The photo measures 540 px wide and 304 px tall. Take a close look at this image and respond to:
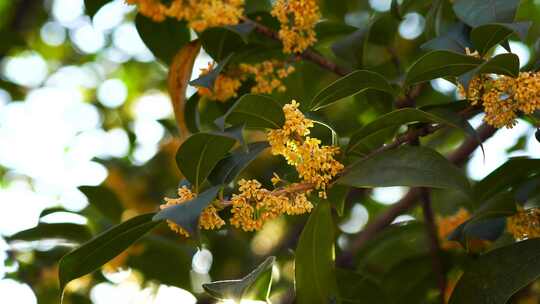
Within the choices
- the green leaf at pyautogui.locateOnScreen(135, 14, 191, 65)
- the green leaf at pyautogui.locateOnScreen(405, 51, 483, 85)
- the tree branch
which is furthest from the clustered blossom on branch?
the tree branch

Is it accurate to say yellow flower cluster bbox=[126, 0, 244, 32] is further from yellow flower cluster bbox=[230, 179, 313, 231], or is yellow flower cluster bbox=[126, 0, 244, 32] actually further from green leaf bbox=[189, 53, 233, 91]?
yellow flower cluster bbox=[230, 179, 313, 231]

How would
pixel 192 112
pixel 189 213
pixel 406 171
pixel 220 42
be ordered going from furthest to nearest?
pixel 192 112 < pixel 220 42 < pixel 406 171 < pixel 189 213

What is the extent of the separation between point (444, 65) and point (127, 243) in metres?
0.69

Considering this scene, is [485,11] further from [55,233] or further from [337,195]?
[55,233]

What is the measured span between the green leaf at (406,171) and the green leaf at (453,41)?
0.32m

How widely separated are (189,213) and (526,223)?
813mm

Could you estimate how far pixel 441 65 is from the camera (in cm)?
135

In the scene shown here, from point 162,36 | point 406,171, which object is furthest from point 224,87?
point 406,171

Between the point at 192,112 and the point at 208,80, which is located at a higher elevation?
the point at 192,112

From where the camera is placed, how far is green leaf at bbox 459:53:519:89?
4.27 feet


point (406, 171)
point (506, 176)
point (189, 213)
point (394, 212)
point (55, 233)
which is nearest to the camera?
point (189, 213)

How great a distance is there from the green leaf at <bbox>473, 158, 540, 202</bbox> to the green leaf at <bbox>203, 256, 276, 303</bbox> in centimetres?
66

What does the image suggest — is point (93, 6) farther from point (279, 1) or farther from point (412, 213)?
point (412, 213)

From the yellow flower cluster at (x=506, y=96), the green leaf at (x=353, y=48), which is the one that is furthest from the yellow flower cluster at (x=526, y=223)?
the green leaf at (x=353, y=48)
